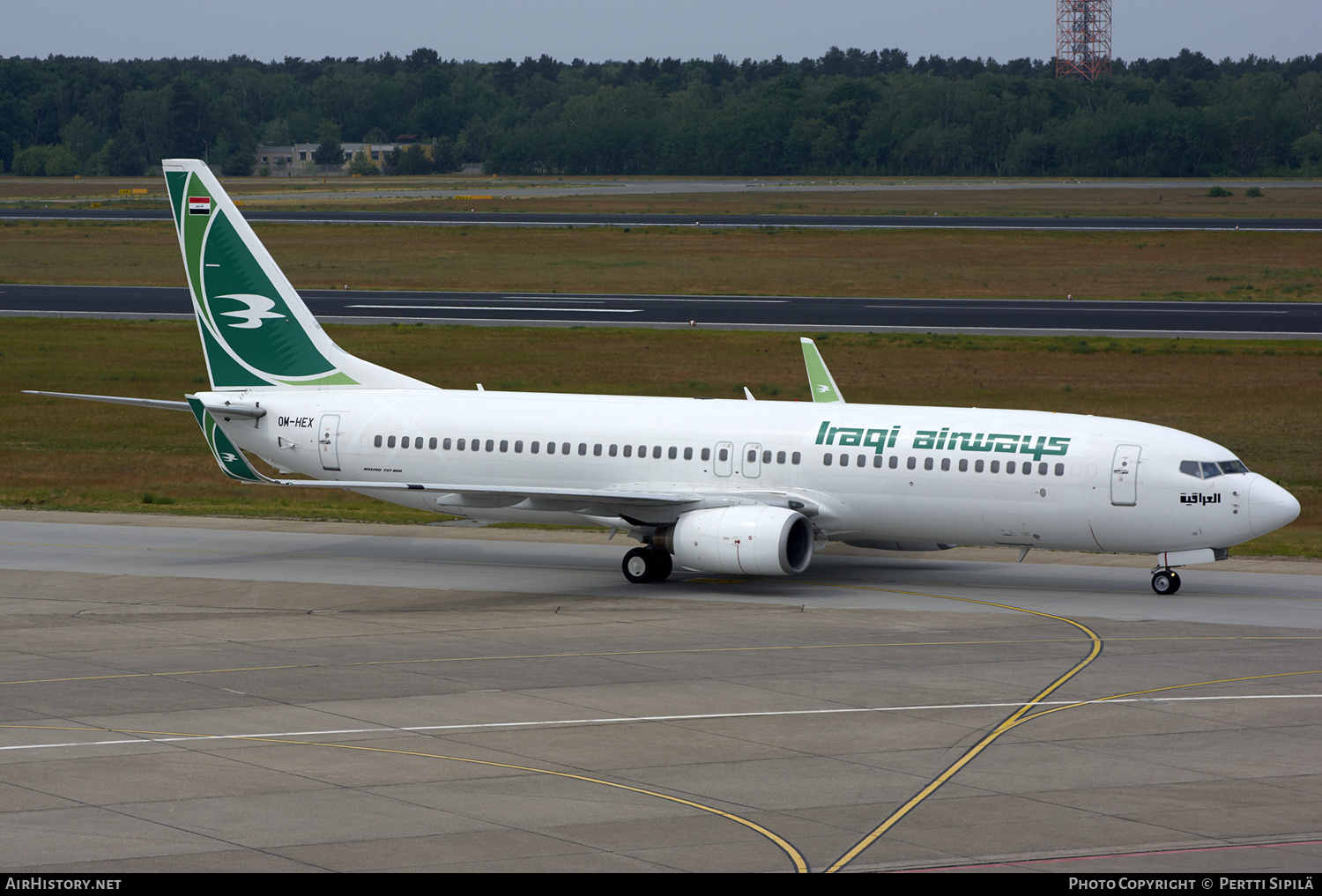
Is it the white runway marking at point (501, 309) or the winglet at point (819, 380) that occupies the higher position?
the winglet at point (819, 380)

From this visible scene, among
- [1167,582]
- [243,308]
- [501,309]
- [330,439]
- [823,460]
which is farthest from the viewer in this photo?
[501,309]

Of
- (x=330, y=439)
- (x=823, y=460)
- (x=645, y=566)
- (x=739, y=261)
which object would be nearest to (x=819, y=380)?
(x=823, y=460)

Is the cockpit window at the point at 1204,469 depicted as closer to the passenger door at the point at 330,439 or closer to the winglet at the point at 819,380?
the winglet at the point at 819,380

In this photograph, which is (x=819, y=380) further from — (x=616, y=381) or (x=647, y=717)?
(x=616, y=381)

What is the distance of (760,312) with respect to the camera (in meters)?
90.1

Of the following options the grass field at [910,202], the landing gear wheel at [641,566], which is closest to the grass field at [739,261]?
the grass field at [910,202]

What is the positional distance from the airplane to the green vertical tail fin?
0.05 metres

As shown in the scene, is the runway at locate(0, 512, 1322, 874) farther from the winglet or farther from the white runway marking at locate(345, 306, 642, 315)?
the white runway marking at locate(345, 306, 642, 315)

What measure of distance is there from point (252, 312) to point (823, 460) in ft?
51.2

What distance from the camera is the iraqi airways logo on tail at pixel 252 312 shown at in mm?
40500

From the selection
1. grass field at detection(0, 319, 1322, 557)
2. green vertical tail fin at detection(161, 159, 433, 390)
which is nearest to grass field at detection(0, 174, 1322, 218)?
grass field at detection(0, 319, 1322, 557)

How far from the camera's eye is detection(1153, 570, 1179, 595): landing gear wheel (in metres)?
33.9

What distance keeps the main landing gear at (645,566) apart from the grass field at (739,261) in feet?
214
